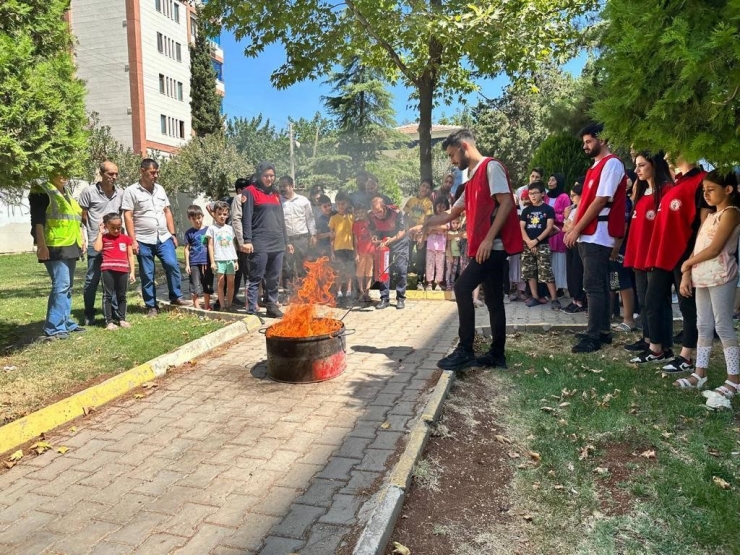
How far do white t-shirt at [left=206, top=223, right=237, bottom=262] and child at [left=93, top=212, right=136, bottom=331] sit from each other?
4.50 ft

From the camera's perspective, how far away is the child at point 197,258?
8.86 m

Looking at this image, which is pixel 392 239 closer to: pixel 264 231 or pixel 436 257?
pixel 436 257

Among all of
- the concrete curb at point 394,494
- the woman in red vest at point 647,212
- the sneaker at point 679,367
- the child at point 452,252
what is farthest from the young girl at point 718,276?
the child at point 452,252

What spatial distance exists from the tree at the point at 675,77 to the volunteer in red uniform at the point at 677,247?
2.08m

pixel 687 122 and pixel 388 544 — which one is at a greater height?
pixel 687 122

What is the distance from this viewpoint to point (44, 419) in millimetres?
4316

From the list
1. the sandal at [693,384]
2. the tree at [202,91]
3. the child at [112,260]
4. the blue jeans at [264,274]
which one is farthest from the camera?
the tree at [202,91]

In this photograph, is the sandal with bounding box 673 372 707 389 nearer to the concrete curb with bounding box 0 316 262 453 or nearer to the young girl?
the young girl

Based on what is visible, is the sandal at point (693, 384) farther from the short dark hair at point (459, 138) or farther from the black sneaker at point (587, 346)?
the short dark hair at point (459, 138)

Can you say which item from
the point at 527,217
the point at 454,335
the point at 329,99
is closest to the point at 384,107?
the point at 329,99

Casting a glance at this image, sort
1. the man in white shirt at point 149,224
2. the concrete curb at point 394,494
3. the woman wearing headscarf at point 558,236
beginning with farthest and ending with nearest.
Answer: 1. the woman wearing headscarf at point 558,236
2. the man in white shirt at point 149,224
3. the concrete curb at point 394,494

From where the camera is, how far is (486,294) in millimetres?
5637

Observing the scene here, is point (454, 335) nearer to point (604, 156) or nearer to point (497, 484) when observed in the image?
point (604, 156)

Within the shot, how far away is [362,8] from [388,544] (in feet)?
34.6
